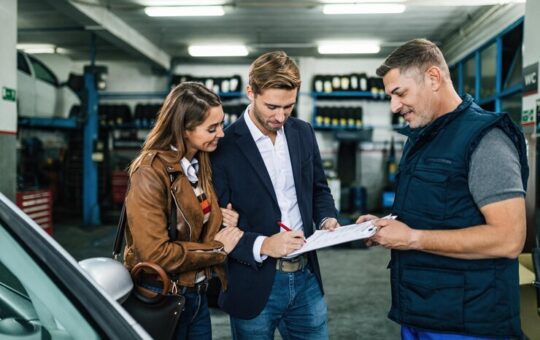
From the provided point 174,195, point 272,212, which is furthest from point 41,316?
point 272,212

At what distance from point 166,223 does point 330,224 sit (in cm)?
69

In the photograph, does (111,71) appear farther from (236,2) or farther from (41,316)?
(41,316)

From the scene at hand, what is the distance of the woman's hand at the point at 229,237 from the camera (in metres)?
1.79

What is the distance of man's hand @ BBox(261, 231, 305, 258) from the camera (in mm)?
1709

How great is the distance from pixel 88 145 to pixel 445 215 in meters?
9.60

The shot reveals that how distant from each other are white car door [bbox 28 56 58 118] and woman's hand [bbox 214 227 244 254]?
866cm

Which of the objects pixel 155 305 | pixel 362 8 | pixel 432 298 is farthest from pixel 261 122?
pixel 362 8

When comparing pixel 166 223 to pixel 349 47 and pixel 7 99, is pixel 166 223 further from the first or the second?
pixel 349 47

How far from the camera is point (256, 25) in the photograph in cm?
950

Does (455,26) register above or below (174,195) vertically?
above

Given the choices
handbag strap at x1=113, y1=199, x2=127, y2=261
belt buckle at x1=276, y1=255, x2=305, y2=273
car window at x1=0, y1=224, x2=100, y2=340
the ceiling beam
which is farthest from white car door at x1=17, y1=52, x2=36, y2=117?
car window at x1=0, y1=224, x2=100, y2=340

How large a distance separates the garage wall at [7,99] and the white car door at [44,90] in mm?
3801

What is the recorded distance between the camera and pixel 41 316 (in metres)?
1.11

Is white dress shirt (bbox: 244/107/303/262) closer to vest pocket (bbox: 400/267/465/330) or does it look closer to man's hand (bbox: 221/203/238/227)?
man's hand (bbox: 221/203/238/227)
